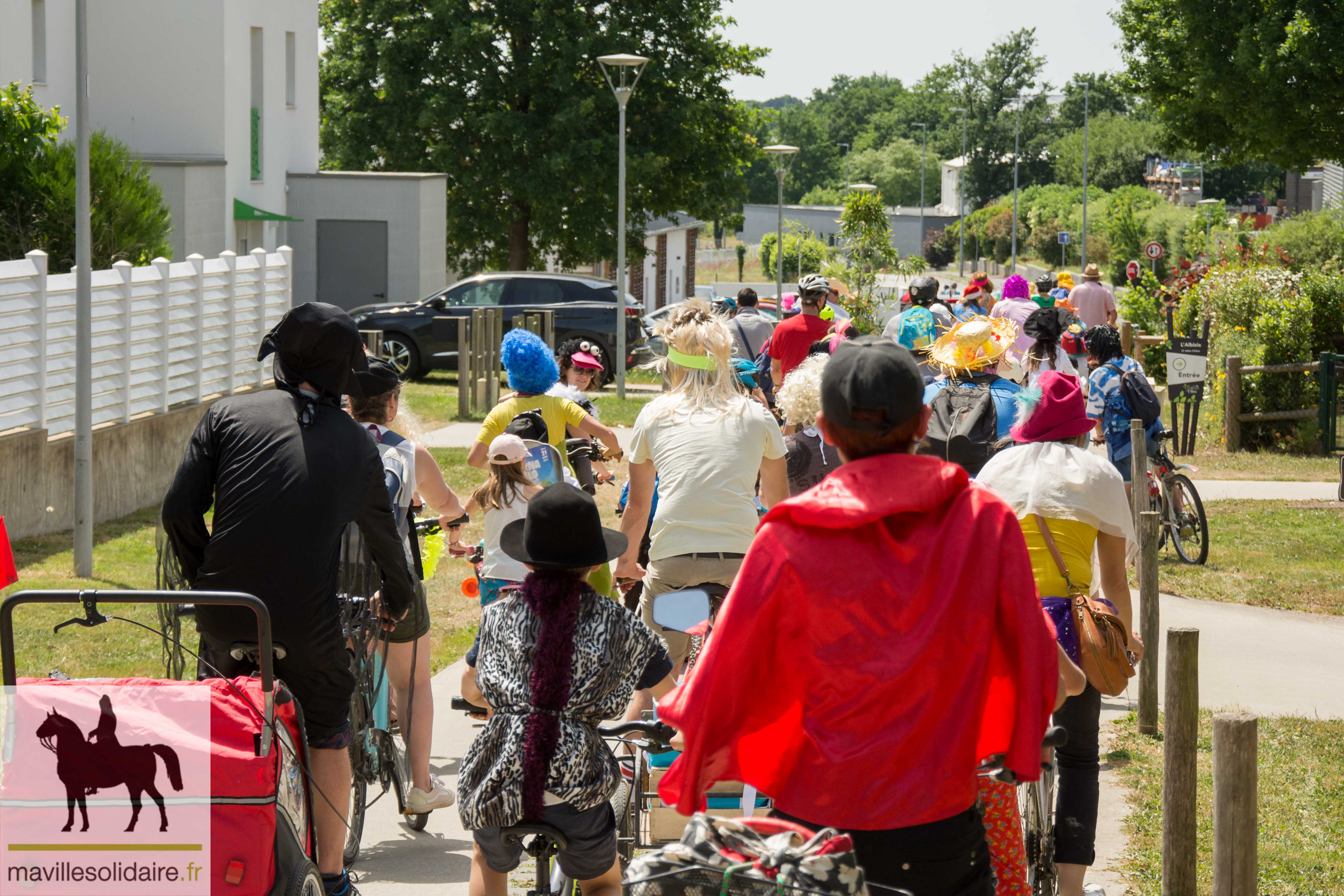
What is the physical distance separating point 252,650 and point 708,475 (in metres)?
1.94

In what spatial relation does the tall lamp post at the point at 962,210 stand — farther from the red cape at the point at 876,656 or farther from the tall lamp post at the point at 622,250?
the red cape at the point at 876,656

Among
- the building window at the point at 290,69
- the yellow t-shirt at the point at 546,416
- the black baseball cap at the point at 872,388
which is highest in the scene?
the building window at the point at 290,69

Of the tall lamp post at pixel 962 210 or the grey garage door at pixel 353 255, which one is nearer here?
the grey garage door at pixel 353 255

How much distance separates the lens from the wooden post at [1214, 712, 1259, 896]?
4.02 meters

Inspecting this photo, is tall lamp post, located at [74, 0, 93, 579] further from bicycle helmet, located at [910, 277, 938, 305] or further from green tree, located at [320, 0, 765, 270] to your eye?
green tree, located at [320, 0, 765, 270]

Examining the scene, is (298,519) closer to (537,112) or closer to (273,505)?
(273,505)

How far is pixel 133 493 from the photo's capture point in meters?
13.8

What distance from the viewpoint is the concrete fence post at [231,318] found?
16.4 metres

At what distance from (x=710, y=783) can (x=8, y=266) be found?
1070 centimetres

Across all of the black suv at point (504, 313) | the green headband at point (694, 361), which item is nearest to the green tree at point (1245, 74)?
the black suv at point (504, 313)

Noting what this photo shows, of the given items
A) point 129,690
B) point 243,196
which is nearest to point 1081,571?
point 129,690

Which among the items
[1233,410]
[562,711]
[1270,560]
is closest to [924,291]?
[1270,560]

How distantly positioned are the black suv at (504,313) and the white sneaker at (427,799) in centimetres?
2014

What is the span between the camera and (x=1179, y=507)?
1150 cm
